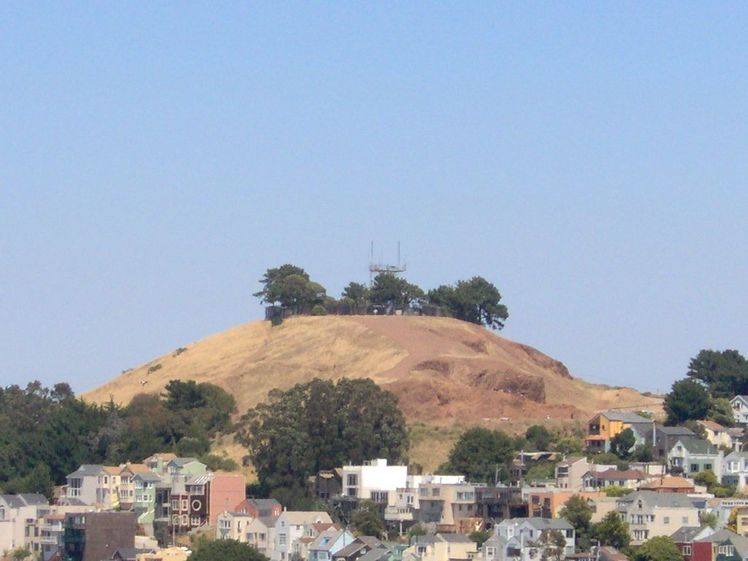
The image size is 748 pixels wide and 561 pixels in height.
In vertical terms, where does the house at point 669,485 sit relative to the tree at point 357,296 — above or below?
below

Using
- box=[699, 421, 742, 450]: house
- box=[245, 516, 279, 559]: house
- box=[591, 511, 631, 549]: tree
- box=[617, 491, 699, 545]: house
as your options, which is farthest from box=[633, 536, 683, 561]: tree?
box=[699, 421, 742, 450]: house

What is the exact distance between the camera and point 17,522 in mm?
122375

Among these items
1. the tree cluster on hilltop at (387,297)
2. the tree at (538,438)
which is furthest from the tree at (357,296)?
the tree at (538,438)

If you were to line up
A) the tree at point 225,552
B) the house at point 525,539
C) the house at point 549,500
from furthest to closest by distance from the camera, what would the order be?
1. the house at point 549,500
2. the tree at point 225,552
3. the house at point 525,539

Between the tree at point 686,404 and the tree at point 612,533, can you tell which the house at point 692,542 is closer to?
the tree at point 612,533

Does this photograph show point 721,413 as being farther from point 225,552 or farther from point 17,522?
point 17,522

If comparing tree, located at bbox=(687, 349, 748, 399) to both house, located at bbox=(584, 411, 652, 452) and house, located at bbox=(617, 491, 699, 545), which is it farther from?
house, located at bbox=(617, 491, 699, 545)

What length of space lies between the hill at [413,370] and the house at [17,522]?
27.6 metres

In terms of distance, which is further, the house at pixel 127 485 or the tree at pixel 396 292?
the tree at pixel 396 292

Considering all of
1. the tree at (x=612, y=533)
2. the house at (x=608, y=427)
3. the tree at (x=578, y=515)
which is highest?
the house at (x=608, y=427)

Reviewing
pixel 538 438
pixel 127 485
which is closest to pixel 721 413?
pixel 538 438

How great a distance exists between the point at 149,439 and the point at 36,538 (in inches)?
644

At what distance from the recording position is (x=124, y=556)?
112188 millimetres

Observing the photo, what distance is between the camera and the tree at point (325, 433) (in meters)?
122
